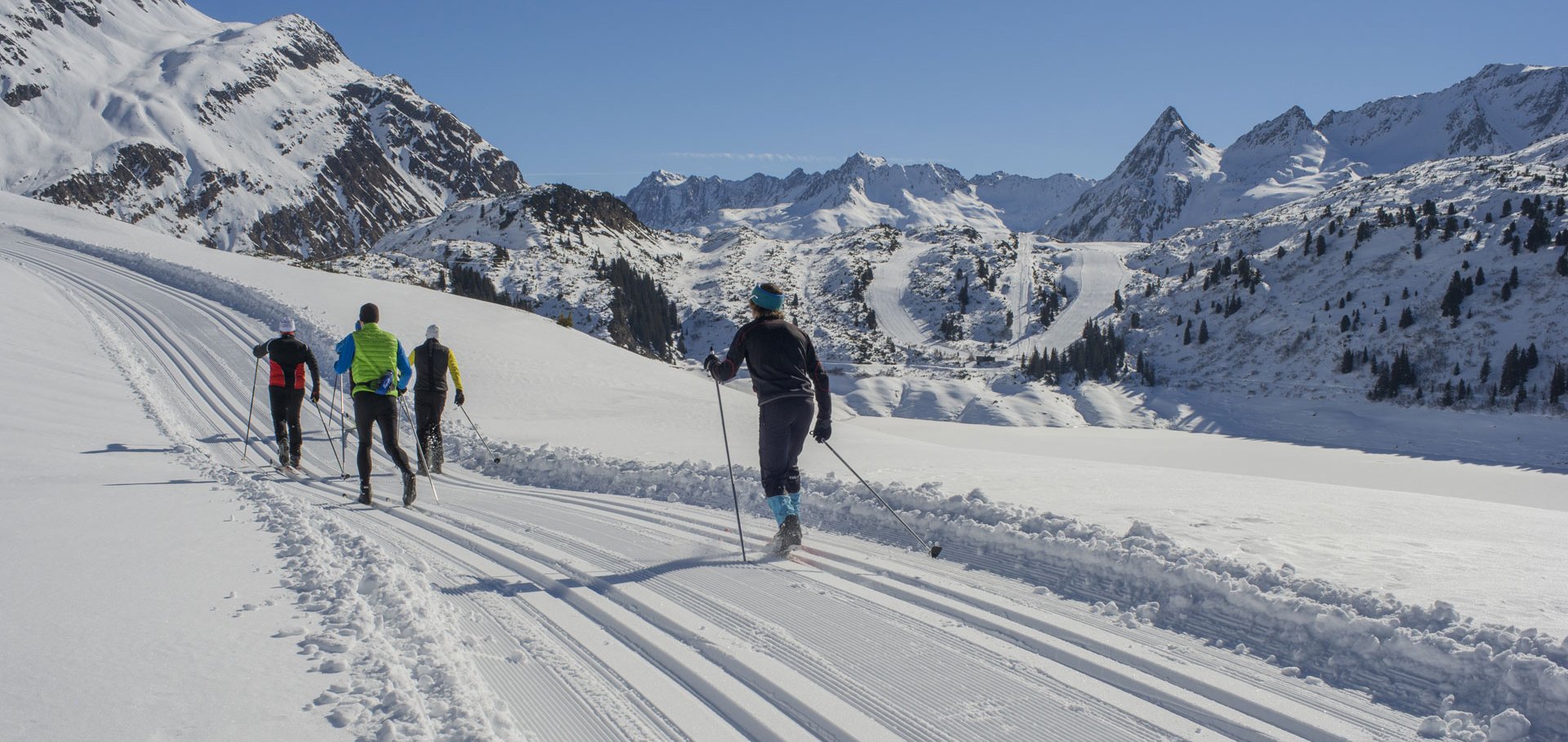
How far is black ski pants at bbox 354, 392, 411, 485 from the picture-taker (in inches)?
339

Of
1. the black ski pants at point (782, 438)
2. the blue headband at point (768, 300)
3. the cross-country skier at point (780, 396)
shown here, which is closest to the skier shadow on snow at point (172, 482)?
the cross-country skier at point (780, 396)

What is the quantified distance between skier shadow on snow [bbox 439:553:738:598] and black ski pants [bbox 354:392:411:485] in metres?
3.84

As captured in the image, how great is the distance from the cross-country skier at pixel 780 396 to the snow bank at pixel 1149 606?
4.26 ft

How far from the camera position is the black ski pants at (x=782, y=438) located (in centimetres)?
654

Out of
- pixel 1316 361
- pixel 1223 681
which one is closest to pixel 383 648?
pixel 1223 681

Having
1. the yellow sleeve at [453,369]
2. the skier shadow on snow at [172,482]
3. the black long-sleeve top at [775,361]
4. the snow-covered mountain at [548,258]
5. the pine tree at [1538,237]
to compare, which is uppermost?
the pine tree at [1538,237]

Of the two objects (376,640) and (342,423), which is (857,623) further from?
(342,423)

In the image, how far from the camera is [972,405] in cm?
6806

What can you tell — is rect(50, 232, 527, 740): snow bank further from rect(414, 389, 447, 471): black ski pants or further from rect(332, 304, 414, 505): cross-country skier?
rect(414, 389, 447, 471): black ski pants

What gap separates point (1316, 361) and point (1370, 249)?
2667 centimetres

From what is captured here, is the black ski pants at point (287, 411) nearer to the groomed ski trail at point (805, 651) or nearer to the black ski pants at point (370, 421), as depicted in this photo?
the black ski pants at point (370, 421)

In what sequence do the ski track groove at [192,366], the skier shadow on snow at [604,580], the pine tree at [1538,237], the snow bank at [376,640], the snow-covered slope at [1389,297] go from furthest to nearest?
the pine tree at [1538,237]
the snow-covered slope at [1389,297]
the ski track groove at [192,366]
the skier shadow on snow at [604,580]
the snow bank at [376,640]

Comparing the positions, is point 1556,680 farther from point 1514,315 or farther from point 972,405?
point 1514,315

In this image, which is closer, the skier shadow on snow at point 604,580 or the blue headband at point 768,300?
the skier shadow on snow at point 604,580
